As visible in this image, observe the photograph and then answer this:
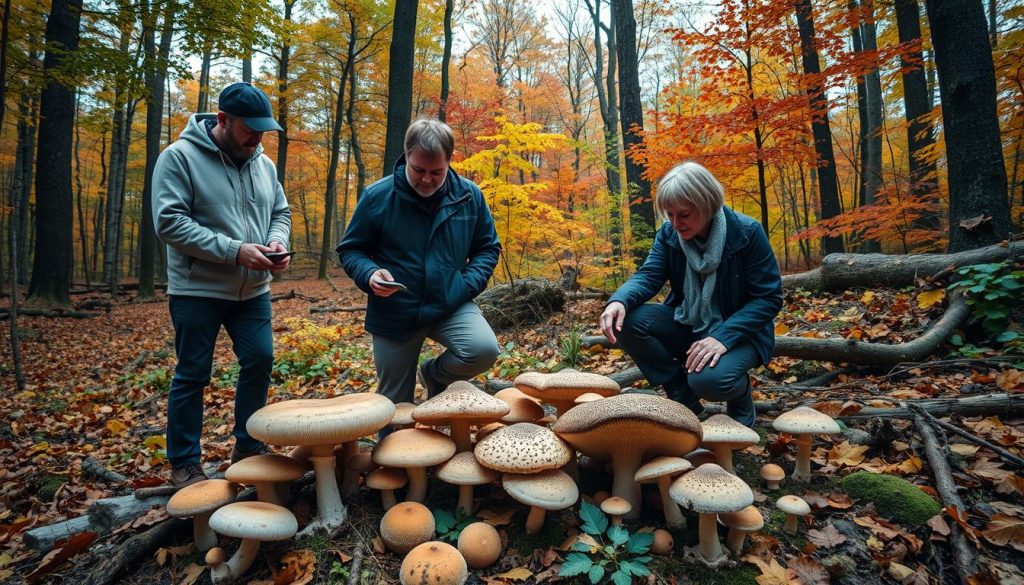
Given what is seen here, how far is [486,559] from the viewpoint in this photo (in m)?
2.24

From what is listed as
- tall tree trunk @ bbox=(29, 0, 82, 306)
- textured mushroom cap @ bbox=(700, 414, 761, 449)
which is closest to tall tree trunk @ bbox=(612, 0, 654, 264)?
textured mushroom cap @ bbox=(700, 414, 761, 449)

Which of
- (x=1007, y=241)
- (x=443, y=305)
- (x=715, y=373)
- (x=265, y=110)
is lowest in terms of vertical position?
(x=715, y=373)

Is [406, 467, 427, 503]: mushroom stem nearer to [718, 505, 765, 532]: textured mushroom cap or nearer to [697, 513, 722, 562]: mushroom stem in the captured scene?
[697, 513, 722, 562]: mushroom stem

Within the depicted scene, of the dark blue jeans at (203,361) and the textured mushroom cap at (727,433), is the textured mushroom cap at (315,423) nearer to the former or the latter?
the dark blue jeans at (203,361)

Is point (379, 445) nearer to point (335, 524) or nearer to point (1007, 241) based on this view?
point (335, 524)

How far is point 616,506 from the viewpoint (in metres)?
2.25

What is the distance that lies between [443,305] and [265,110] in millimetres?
1723

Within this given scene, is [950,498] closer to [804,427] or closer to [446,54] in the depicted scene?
[804,427]

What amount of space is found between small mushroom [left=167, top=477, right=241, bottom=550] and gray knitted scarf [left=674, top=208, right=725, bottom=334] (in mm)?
3009

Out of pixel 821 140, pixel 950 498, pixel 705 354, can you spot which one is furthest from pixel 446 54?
pixel 950 498

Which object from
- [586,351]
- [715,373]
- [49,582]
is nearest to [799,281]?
[586,351]

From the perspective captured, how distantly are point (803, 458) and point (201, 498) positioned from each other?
3.35 m

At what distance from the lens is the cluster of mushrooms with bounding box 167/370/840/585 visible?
6.97ft

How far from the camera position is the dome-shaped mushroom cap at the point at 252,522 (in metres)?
2.06
